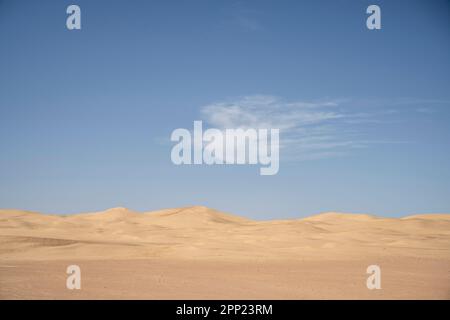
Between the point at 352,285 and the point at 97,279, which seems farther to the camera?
the point at 97,279

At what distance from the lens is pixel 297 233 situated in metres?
29.2

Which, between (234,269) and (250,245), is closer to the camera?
(234,269)

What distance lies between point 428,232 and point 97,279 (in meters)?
27.3

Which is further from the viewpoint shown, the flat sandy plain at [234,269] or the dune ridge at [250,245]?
the dune ridge at [250,245]

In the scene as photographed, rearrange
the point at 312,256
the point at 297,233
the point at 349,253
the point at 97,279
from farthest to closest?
the point at 297,233 → the point at 349,253 → the point at 312,256 → the point at 97,279

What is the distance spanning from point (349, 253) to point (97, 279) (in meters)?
11.7

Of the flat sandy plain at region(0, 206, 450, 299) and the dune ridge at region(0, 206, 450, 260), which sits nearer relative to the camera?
the flat sandy plain at region(0, 206, 450, 299)

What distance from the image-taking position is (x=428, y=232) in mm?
31891
